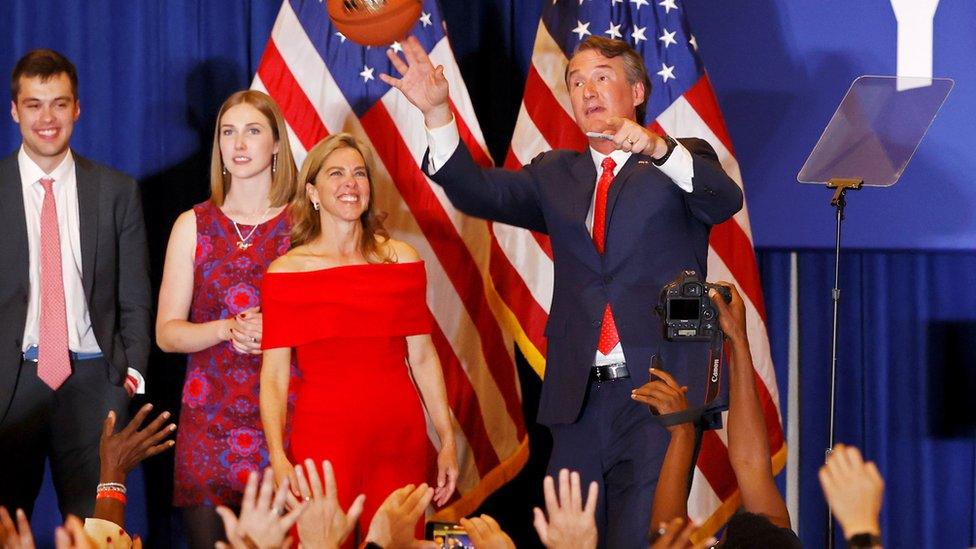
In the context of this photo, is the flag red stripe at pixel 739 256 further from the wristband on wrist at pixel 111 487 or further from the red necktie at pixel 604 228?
the wristband on wrist at pixel 111 487

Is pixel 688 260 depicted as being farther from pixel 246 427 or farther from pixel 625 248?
pixel 246 427

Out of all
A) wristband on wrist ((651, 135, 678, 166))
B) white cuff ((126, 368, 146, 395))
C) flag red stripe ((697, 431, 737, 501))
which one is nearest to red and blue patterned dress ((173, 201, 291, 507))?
white cuff ((126, 368, 146, 395))

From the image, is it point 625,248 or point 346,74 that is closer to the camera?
point 625,248

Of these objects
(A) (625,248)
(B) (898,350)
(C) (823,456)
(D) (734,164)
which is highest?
(D) (734,164)

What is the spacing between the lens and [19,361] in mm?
3891

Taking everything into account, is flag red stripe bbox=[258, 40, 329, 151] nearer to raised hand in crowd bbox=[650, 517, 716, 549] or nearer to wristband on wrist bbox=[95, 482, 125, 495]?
wristband on wrist bbox=[95, 482, 125, 495]

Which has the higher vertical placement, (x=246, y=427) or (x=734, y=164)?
(x=734, y=164)

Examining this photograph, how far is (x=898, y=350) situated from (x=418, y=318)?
2317 millimetres

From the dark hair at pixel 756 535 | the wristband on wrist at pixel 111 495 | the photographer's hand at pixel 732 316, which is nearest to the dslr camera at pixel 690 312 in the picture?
the photographer's hand at pixel 732 316

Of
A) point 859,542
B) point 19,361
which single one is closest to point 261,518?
point 859,542

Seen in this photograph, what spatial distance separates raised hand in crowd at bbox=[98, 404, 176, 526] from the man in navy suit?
42.1 inches

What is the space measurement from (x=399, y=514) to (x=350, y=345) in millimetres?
1440

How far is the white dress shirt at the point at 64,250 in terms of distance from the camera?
12.9ft

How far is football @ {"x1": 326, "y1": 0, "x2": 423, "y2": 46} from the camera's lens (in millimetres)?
3590
